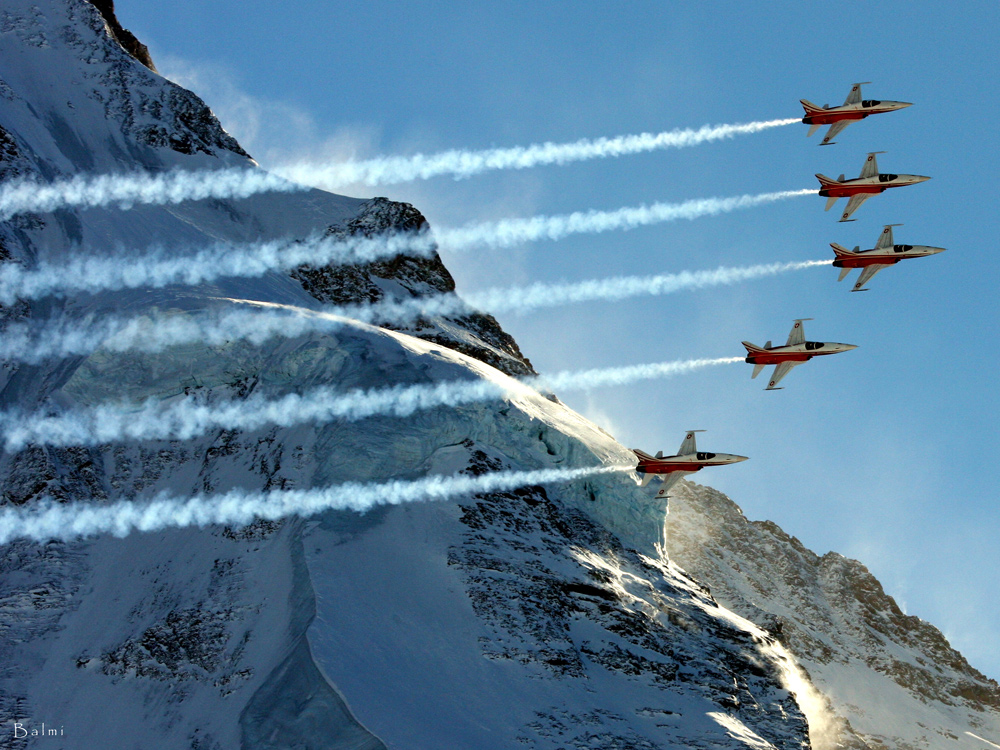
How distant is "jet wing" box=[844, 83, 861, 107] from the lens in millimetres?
89500

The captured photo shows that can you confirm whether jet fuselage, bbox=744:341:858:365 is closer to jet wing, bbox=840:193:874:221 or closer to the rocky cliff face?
jet wing, bbox=840:193:874:221

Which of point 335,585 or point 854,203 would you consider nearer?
point 335,585

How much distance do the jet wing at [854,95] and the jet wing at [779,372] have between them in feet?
78.0

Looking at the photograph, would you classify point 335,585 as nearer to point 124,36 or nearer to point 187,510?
point 187,510

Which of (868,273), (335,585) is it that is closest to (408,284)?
(868,273)

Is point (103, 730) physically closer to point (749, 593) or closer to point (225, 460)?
point (225, 460)

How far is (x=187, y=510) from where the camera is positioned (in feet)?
227

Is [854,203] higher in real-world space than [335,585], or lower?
higher

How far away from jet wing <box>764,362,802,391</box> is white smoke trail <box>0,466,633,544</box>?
99.2 feet

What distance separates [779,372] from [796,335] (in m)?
3.35

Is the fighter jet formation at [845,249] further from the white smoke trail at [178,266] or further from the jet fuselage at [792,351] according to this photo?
the white smoke trail at [178,266]

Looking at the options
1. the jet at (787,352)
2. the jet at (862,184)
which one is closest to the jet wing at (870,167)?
the jet at (862,184)

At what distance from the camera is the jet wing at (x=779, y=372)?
84175mm

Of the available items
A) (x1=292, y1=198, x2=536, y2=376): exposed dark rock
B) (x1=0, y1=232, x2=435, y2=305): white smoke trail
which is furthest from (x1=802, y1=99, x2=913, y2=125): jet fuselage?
(x1=0, y1=232, x2=435, y2=305): white smoke trail
